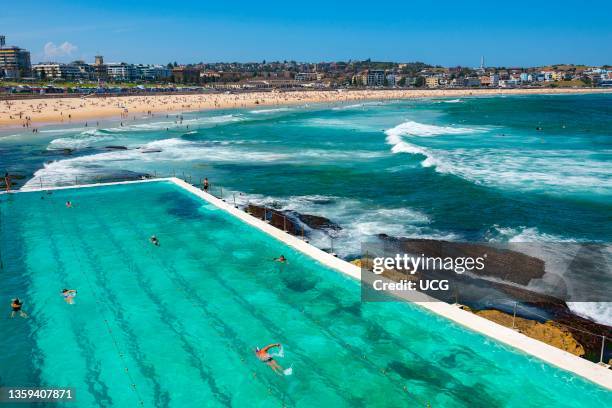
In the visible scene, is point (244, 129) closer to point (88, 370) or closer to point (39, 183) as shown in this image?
point (39, 183)

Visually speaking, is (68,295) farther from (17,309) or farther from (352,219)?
(352,219)

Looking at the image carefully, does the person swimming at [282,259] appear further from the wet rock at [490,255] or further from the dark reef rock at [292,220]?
the wet rock at [490,255]

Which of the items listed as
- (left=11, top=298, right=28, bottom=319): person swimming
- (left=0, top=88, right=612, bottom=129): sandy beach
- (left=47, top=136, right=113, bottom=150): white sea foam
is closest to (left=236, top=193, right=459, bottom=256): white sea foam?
(left=11, top=298, right=28, bottom=319): person swimming

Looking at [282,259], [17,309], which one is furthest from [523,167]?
[17,309]

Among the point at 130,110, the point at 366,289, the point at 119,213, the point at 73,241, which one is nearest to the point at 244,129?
the point at 130,110

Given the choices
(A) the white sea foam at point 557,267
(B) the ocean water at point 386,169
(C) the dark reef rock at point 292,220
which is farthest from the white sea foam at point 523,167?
(C) the dark reef rock at point 292,220

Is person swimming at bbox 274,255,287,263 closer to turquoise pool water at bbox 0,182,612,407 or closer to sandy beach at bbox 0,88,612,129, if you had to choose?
turquoise pool water at bbox 0,182,612,407
